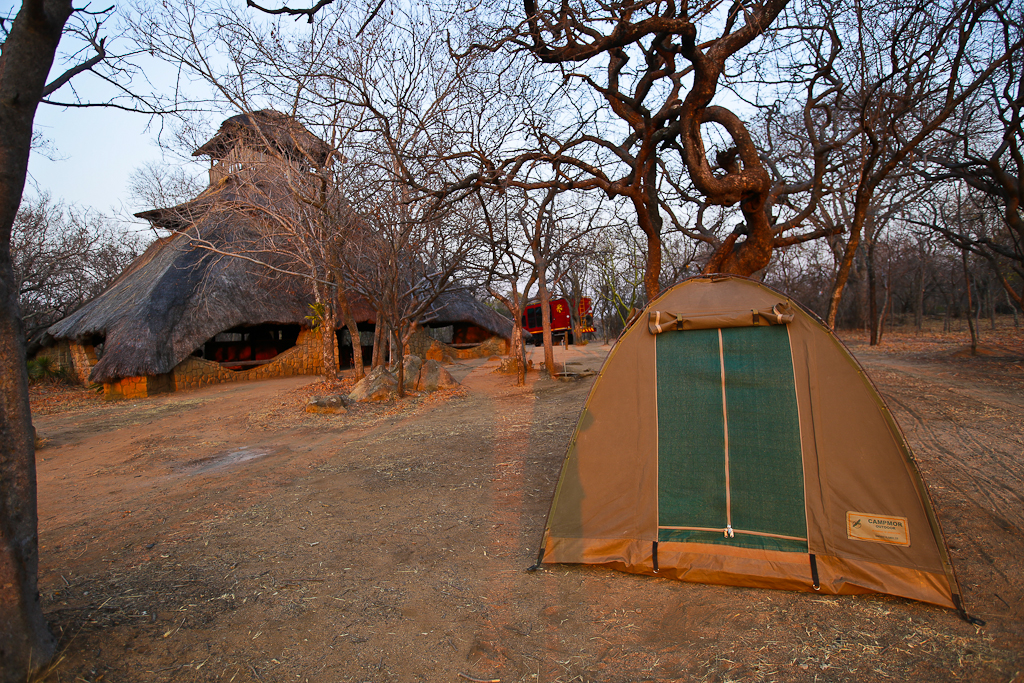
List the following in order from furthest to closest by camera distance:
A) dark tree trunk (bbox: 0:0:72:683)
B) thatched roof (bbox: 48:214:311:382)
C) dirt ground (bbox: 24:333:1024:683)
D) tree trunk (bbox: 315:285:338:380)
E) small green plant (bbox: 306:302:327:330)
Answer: small green plant (bbox: 306:302:327:330) < tree trunk (bbox: 315:285:338:380) < thatched roof (bbox: 48:214:311:382) < dirt ground (bbox: 24:333:1024:683) < dark tree trunk (bbox: 0:0:72:683)

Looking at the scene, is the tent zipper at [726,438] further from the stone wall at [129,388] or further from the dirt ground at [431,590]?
the stone wall at [129,388]

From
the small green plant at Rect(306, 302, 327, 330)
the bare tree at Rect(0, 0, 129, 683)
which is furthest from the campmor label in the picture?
the small green plant at Rect(306, 302, 327, 330)

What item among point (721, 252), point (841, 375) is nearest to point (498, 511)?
point (841, 375)

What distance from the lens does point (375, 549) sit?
13.0 ft

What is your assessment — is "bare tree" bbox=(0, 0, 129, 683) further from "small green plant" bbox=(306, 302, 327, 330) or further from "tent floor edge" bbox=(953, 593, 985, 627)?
"small green plant" bbox=(306, 302, 327, 330)

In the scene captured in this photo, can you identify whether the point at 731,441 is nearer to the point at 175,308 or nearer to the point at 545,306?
the point at 545,306

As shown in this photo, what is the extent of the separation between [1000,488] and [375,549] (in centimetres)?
518

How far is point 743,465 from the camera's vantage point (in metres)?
3.34

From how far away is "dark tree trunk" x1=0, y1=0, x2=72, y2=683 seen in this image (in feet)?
7.77

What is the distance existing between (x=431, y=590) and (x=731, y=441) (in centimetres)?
215

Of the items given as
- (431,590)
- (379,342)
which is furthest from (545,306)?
(431,590)

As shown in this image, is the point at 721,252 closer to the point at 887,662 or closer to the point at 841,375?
the point at 841,375

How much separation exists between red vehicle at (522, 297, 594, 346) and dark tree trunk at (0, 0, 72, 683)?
26.1 m

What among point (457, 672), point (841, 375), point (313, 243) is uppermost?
point (313, 243)
